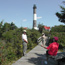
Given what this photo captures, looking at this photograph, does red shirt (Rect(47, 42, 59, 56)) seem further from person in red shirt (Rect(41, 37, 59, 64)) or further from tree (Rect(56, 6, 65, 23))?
tree (Rect(56, 6, 65, 23))

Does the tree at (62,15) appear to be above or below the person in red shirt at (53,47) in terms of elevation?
above

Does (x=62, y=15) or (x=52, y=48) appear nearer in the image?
(x=52, y=48)

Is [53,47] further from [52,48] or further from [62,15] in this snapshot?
[62,15]

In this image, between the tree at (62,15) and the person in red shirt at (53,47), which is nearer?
the person in red shirt at (53,47)

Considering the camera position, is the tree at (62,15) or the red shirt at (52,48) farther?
the tree at (62,15)

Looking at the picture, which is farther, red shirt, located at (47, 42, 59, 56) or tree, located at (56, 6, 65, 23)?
tree, located at (56, 6, 65, 23)

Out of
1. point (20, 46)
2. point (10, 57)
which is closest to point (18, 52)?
point (20, 46)

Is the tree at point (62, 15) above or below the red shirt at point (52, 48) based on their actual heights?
above

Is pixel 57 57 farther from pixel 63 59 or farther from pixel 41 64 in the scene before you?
pixel 41 64

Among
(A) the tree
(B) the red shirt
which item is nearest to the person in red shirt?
(B) the red shirt

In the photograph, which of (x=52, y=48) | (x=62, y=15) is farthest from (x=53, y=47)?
(x=62, y=15)

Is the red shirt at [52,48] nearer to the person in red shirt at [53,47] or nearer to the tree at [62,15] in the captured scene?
the person in red shirt at [53,47]

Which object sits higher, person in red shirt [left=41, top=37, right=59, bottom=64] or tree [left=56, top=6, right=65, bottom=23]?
tree [left=56, top=6, right=65, bottom=23]

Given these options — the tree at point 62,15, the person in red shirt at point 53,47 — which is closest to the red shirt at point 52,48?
the person in red shirt at point 53,47
